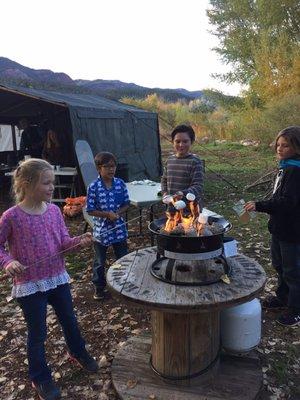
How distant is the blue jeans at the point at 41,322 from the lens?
8.63ft

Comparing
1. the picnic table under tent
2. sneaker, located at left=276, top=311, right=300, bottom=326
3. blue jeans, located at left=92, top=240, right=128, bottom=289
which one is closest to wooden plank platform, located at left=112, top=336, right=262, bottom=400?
sneaker, located at left=276, top=311, right=300, bottom=326

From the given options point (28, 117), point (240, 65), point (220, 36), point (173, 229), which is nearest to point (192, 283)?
point (173, 229)

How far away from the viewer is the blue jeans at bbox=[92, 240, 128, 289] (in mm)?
4234

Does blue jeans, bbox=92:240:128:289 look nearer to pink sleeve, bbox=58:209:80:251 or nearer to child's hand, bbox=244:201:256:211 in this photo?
pink sleeve, bbox=58:209:80:251

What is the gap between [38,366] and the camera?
2746 mm

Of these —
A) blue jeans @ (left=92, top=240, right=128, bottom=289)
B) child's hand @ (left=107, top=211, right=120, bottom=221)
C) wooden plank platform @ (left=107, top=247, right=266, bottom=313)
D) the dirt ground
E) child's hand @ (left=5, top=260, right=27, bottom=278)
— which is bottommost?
the dirt ground

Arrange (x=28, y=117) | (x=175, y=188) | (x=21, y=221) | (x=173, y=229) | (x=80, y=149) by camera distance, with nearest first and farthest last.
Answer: (x=21, y=221) → (x=173, y=229) → (x=175, y=188) → (x=80, y=149) → (x=28, y=117)

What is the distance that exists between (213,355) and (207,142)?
22.0 m

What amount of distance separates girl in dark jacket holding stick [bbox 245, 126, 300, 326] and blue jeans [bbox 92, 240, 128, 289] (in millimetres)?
1662

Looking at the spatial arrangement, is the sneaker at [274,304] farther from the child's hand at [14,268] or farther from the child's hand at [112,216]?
the child's hand at [14,268]

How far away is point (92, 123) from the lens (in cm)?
968

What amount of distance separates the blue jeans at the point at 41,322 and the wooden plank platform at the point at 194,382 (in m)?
0.49

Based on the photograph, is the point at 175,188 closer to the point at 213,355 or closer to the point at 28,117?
the point at 213,355

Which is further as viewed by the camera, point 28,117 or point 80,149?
point 28,117
